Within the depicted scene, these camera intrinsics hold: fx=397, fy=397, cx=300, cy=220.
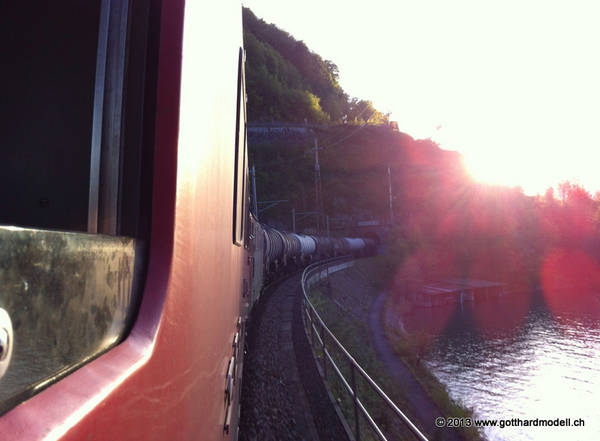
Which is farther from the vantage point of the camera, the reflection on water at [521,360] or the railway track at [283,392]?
the reflection on water at [521,360]

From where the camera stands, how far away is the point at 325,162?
76000mm

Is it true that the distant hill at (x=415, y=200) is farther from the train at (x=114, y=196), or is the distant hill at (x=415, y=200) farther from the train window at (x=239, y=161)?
the train at (x=114, y=196)

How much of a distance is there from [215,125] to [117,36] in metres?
0.65

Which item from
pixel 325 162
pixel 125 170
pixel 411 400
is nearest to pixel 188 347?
pixel 125 170

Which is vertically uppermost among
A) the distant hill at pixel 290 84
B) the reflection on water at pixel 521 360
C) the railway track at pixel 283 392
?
the distant hill at pixel 290 84

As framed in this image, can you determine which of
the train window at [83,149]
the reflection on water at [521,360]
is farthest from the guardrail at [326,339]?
the reflection on water at [521,360]

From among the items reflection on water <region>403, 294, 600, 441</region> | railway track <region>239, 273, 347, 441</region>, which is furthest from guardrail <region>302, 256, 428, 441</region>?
reflection on water <region>403, 294, 600, 441</region>

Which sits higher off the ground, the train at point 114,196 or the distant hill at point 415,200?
the distant hill at point 415,200

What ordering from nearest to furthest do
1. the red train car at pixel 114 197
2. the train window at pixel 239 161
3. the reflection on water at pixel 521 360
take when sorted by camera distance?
the red train car at pixel 114 197
the train window at pixel 239 161
the reflection on water at pixel 521 360

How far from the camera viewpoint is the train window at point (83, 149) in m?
0.62

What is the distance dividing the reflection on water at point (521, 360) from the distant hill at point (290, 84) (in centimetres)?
3738

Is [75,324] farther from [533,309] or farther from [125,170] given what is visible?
[533,309]

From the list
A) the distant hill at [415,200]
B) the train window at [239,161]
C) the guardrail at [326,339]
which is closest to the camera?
the train window at [239,161]

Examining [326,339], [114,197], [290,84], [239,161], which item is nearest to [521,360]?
[326,339]
